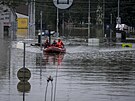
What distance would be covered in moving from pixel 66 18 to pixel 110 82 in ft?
323

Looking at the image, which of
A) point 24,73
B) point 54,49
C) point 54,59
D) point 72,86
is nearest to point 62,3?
point 24,73

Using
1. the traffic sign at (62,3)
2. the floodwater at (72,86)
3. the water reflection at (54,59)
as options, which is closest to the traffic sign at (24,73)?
the floodwater at (72,86)

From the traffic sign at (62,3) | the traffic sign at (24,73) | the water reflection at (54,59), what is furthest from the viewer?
the water reflection at (54,59)

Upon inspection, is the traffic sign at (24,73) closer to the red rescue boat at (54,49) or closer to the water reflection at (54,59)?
the water reflection at (54,59)

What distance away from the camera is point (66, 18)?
116 metres

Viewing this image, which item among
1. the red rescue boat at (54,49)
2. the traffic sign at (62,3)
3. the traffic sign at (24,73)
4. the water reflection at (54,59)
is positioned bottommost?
the water reflection at (54,59)

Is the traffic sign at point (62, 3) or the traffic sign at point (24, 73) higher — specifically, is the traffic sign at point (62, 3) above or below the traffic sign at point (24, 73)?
above

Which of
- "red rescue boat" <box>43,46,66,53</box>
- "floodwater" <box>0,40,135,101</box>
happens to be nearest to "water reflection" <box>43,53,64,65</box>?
"red rescue boat" <box>43,46,66,53</box>

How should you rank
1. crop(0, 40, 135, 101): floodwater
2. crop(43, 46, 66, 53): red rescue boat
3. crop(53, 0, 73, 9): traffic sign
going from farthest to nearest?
crop(43, 46, 66, 53): red rescue boat < crop(0, 40, 135, 101): floodwater < crop(53, 0, 73, 9): traffic sign

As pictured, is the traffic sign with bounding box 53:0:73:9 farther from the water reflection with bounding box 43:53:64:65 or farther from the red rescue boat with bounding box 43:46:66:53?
the red rescue boat with bounding box 43:46:66:53

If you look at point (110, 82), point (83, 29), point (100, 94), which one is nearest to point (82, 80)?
point (110, 82)

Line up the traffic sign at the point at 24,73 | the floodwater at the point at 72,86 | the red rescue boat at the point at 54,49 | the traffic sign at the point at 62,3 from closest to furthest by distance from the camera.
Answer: the traffic sign at the point at 24,73, the traffic sign at the point at 62,3, the floodwater at the point at 72,86, the red rescue boat at the point at 54,49

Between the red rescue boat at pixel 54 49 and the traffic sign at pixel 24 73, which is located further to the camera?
the red rescue boat at pixel 54 49

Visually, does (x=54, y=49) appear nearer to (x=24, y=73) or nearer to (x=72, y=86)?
(x=72, y=86)
